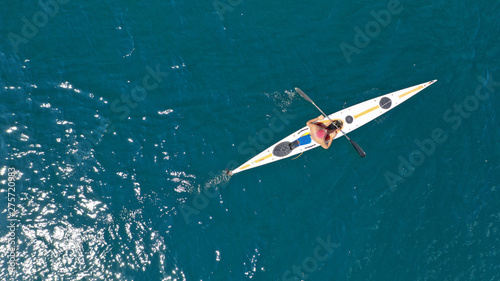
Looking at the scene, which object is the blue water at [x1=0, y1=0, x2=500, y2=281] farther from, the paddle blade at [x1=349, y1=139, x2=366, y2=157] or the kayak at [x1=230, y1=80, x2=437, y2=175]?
the paddle blade at [x1=349, y1=139, x2=366, y2=157]

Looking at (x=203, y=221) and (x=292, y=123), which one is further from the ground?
(x=292, y=123)

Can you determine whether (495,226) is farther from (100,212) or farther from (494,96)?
(100,212)

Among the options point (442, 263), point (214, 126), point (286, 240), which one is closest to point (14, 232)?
point (214, 126)

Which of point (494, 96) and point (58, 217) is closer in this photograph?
point (58, 217)

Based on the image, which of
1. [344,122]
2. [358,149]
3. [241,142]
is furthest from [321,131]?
[241,142]

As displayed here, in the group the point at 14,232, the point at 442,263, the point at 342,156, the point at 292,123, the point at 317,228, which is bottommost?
the point at 442,263

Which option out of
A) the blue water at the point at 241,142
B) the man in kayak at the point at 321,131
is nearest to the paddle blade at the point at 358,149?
the blue water at the point at 241,142

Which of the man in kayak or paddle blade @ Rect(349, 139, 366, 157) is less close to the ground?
the man in kayak

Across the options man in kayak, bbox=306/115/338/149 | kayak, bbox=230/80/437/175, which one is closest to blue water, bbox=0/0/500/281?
kayak, bbox=230/80/437/175
